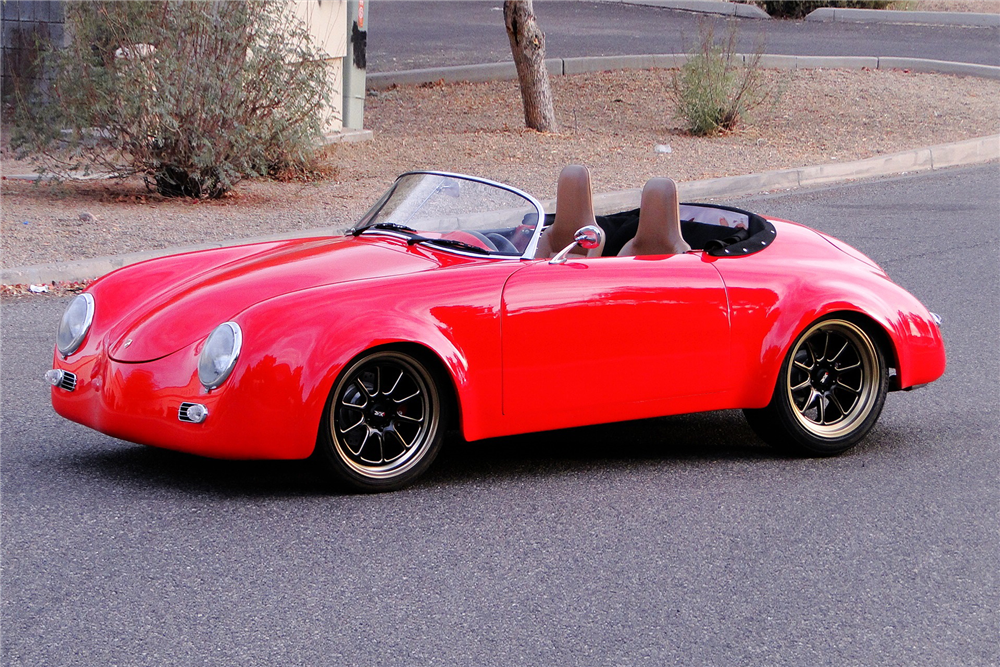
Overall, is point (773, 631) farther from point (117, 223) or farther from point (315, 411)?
point (117, 223)

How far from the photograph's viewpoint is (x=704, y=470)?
17.0 feet

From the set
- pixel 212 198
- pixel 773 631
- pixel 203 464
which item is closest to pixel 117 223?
pixel 212 198

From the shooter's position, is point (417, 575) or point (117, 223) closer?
point (417, 575)

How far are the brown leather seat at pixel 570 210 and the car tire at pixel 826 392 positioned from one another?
1.09m

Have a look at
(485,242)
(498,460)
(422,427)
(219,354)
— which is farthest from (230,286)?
(498,460)

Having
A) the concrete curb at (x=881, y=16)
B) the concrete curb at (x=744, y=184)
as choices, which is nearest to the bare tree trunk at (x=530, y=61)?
the concrete curb at (x=744, y=184)

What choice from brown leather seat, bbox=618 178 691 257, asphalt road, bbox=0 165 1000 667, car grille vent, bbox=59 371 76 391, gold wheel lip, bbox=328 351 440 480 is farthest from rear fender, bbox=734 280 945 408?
car grille vent, bbox=59 371 76 391

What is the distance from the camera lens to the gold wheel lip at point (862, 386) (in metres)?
5.31

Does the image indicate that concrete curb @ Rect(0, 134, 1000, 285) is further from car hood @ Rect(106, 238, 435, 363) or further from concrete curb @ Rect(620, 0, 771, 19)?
concrete curb @ Rect(620, 0, 771, 19)

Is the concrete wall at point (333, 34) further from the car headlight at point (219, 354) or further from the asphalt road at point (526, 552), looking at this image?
the car headlight at point (219, 354)

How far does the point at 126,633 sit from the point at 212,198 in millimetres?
8656

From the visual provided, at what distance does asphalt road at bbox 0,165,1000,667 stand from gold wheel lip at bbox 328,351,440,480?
118 mm

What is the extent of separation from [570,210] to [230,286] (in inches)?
66.9

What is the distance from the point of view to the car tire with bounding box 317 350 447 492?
4.59 meters
